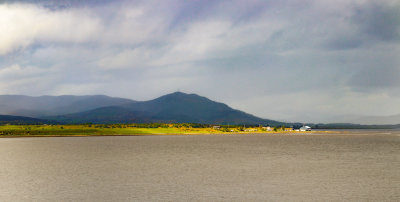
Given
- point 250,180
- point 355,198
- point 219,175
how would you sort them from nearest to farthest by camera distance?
point 355,198 → point 250,180 → point 219,175

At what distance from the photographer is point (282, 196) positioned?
39344 millimetres

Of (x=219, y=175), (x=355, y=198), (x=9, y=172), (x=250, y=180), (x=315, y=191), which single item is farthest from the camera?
(x=9, y=172)

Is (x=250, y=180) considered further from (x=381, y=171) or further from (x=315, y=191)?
(x=381, y=171)

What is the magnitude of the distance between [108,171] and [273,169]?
28.6m

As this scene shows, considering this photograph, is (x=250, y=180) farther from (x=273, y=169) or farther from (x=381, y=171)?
(x=381, y=171)

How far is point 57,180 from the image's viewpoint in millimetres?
52500

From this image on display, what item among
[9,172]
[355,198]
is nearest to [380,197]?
[355,198]

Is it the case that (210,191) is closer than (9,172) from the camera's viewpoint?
Yes

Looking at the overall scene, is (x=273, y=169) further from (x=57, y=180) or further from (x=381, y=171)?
(x=57, y=180)

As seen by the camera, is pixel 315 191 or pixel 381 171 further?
pixel 381 171

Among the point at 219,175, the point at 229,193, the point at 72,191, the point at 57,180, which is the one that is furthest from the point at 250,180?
the point at 57,180

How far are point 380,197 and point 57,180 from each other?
4162 centimetres

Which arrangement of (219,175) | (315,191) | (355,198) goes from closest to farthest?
1. (355,198)
2. (315,191)
3. (219,175)

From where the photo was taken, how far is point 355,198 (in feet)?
128
